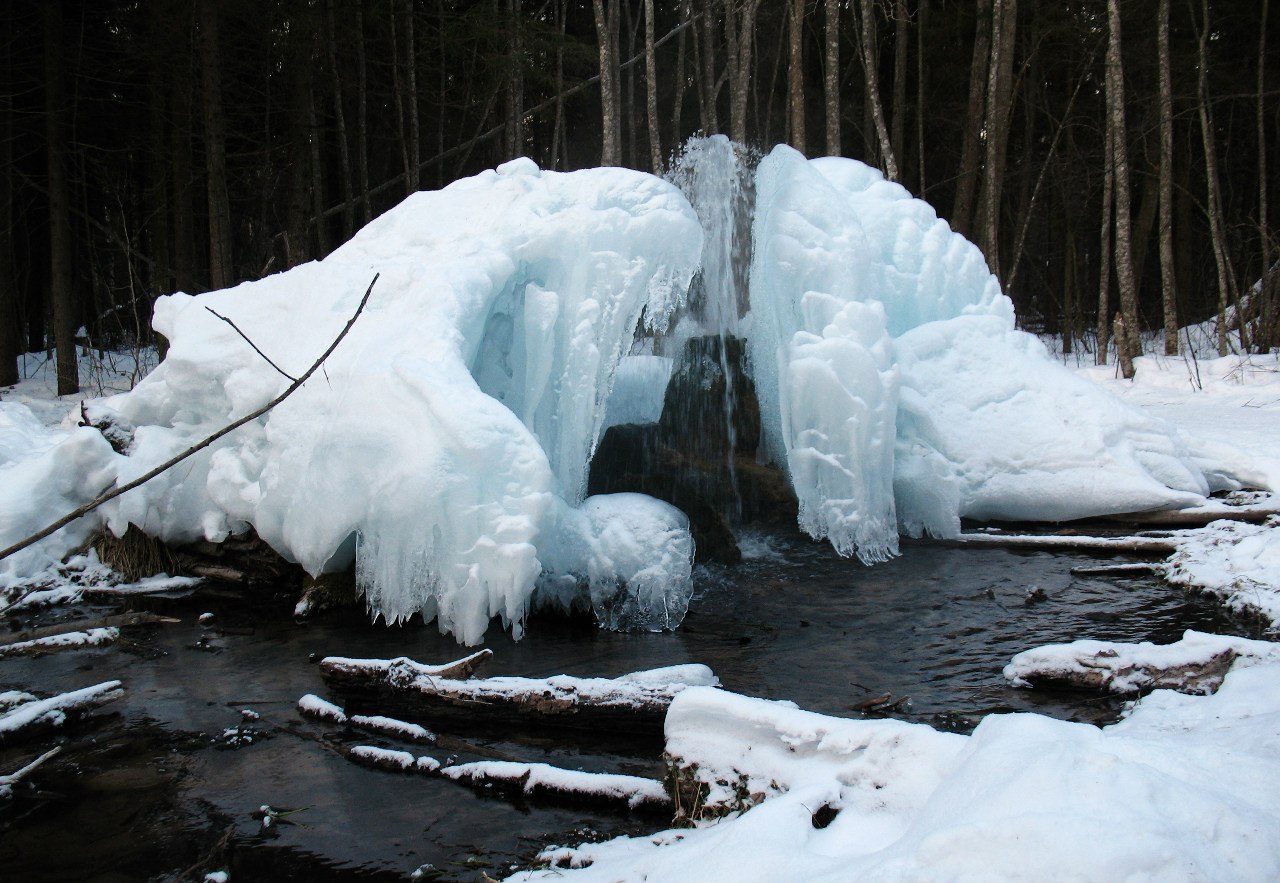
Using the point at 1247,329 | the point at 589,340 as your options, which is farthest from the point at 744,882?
the point at 1247,329

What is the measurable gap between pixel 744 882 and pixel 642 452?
209 inches

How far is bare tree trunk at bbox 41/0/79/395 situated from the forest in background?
37 millimetres

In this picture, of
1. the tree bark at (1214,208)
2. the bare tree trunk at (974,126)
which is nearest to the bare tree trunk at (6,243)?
the bare tree trunk at (974,126)

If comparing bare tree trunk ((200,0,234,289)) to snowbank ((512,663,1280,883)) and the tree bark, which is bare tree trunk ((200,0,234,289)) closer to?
snowbank ((512,663,1280,883))

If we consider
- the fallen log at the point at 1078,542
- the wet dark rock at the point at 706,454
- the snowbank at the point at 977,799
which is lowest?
the fallen log at the point at 1078,542

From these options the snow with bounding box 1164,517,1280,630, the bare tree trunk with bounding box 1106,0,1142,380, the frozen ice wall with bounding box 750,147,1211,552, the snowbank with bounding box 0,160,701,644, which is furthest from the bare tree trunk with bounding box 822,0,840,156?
the snow with bounding box 1164,517,1280,630

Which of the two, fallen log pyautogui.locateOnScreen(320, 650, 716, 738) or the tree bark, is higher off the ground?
the tree bark

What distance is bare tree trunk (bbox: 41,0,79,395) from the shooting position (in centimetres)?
1187

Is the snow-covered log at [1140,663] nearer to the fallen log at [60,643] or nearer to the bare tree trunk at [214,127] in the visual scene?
the fallen log at [60,643]

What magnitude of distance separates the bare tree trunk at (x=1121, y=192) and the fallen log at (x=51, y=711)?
1204 centimetres

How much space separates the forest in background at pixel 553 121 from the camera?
12.1 m

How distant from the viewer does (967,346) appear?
26.9ft

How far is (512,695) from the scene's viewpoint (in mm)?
3877

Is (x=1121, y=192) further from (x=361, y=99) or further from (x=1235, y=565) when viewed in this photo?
(x=361, y=99)
